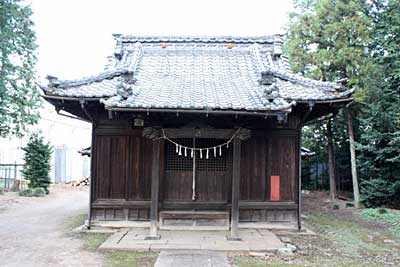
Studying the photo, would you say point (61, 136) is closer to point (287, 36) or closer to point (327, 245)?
point (287, 36)

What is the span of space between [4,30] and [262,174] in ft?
47.7

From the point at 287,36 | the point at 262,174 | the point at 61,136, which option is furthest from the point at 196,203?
the point at 61,136

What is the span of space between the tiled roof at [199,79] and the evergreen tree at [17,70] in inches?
332

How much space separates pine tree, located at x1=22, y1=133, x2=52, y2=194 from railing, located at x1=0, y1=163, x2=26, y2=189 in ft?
6.73

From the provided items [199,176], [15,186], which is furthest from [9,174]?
[199,176]

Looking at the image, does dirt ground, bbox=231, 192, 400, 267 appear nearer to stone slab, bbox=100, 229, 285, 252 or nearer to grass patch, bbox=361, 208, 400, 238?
grass patch, bbox=361, 208, 400, 238

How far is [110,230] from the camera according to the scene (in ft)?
31.6

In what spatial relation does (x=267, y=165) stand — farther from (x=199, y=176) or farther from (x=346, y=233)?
(x=346, y=233)

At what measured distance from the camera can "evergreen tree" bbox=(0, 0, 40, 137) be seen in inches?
704

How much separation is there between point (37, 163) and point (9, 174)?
4.17m

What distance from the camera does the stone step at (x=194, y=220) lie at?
31.4ft

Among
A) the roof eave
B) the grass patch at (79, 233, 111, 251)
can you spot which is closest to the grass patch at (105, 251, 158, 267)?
the grass patch at (79, 233, 111, 251)

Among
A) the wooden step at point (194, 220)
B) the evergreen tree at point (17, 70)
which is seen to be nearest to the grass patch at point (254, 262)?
the wooden step at point (194, 220)

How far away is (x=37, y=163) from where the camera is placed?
72.5 feet
